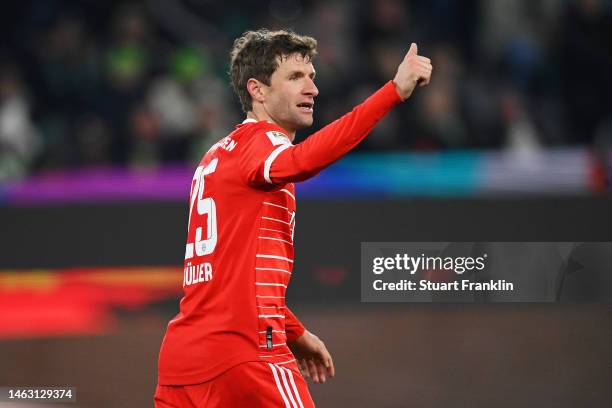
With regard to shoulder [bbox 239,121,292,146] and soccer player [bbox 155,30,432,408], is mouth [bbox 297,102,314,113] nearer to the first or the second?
soccer player [bbox 155,30,432,408]

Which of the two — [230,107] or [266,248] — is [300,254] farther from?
[266,248]

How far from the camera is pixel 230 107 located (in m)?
8.99

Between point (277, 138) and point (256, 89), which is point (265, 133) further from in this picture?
point (256, 89)

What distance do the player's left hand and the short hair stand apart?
3.23 ft

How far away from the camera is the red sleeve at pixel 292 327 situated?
412 centimetres

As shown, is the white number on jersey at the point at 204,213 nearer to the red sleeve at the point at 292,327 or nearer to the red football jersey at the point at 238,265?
Answer: the red football jersey at the point at 238,265

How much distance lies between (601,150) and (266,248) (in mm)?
4441

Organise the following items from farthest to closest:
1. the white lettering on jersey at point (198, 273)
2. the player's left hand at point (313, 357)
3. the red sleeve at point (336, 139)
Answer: the player's left hand at point (313, 357), the white lettering on jersey at point (198, 273), the red sleeve at point (336, 139)

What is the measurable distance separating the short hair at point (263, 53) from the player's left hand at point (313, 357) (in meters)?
0.99

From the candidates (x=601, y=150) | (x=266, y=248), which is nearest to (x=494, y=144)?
(x=601, y=150)

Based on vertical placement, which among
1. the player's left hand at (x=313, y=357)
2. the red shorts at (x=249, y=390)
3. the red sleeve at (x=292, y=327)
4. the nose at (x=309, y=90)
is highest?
the nose at (x=309, y=90)

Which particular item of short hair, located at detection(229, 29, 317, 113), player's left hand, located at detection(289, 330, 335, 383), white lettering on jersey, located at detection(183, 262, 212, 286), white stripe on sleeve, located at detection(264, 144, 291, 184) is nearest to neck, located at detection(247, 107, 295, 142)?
short hair, located at detection(229, 29, 317, 113)

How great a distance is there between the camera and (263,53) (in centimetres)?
401

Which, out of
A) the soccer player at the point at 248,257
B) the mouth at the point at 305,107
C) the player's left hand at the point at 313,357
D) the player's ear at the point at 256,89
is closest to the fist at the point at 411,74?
the soccer player at the point at 248,257
